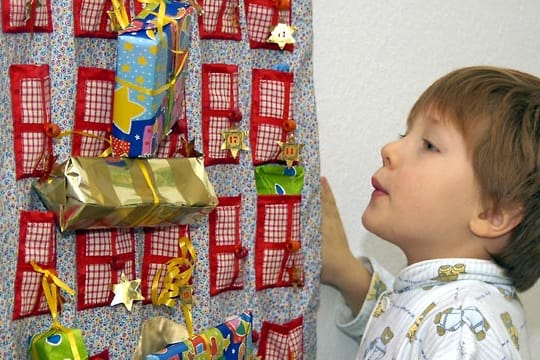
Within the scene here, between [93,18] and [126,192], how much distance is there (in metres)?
0.20

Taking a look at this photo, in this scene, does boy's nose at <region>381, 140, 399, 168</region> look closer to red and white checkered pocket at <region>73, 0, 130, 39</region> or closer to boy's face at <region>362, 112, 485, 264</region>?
boy's face at <region>362, 112, 485, 264</region>

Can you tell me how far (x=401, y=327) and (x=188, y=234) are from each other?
300 millimetres

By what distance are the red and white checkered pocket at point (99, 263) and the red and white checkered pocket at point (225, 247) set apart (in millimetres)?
124

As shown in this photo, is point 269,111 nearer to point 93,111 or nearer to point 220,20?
point 220,20

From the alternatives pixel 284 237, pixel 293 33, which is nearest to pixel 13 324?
pixel 284 237

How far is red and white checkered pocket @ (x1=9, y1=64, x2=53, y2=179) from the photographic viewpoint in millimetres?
933

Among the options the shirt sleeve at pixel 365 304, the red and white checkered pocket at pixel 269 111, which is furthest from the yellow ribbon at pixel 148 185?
the shirt sleeve at pixel 365 304

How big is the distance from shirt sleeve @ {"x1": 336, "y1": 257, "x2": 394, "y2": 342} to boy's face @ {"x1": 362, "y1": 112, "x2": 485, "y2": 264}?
0.49 ft

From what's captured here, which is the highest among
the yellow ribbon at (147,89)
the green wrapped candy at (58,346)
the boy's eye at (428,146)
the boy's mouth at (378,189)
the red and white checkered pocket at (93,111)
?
the yellow ribbon at (147,89)

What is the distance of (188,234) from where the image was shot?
1074 millimetres

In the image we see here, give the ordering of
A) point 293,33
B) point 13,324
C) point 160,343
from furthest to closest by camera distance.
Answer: point 293,33 < point 160,343 < point 13,324

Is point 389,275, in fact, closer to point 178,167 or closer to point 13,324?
point 178,167

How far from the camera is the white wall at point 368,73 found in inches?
50.7

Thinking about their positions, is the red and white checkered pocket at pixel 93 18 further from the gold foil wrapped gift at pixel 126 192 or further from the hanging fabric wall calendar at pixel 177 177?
the gold foil wrapped gift at pixel 126 192
